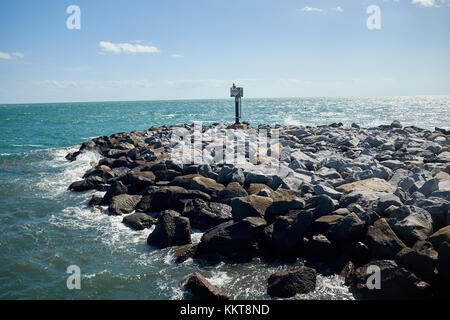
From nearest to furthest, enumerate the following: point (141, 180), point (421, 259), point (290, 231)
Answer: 1. point (421, 259)
2. point (290, 231)
3. point (141, 180)

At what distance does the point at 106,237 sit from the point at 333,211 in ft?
16.1

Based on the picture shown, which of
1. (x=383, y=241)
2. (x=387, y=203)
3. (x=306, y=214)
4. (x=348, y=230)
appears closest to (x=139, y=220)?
(x=306, y=214)

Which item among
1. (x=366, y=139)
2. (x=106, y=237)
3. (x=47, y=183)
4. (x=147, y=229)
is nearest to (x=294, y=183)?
(x=147, y=229)

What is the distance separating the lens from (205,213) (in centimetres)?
746

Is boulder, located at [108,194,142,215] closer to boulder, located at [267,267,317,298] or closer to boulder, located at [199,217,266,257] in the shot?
boulder, located at [199,217,266,257]

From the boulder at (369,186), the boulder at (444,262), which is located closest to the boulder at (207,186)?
the boulder at (369,186)

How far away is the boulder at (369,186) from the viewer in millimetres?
7329

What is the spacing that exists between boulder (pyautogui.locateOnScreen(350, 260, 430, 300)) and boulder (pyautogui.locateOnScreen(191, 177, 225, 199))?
4.24 m

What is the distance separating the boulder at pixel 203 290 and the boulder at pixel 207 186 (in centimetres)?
347

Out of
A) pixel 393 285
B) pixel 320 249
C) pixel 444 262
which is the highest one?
pixel 444 262

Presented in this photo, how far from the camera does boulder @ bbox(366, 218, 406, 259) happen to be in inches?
206

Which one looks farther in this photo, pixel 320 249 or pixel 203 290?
pixel 320 249

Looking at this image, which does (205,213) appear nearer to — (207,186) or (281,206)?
(207,186)

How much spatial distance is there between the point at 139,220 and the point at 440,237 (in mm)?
6023
